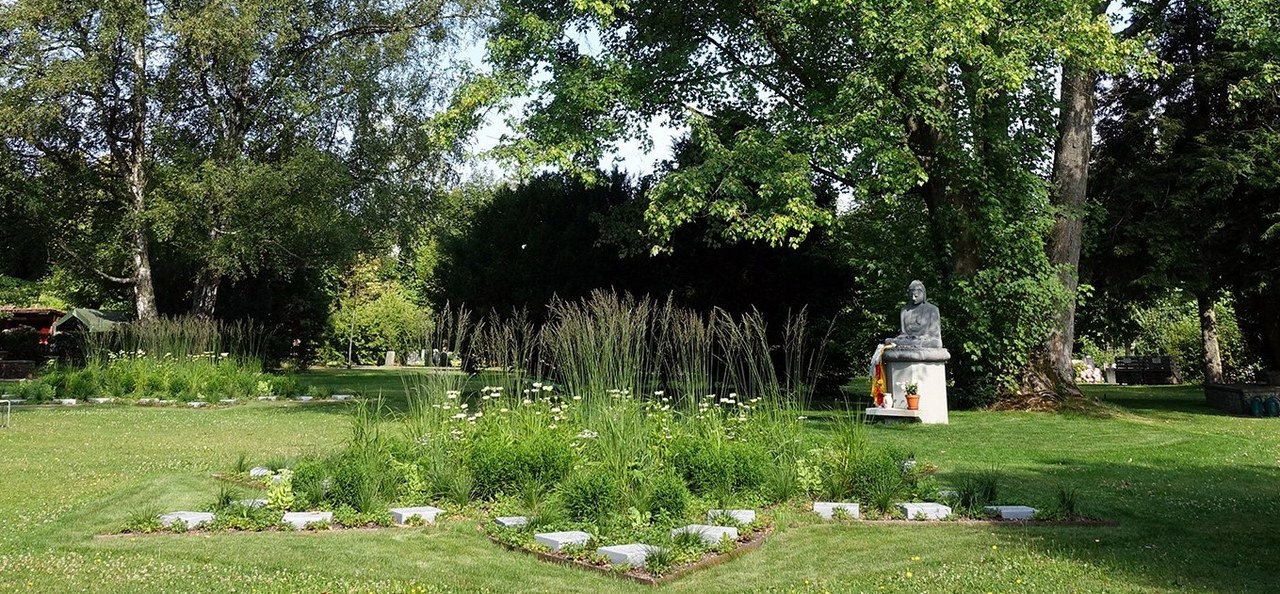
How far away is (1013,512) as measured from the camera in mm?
6285

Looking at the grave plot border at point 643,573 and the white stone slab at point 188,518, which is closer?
the grave plot border at point 643,573

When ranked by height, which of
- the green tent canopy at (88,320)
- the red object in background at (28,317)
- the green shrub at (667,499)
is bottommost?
the green shrub at (667,499)

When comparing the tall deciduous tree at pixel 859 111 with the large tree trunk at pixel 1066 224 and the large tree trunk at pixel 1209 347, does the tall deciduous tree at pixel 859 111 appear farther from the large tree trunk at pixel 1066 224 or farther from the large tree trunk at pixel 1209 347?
the large tree trunk at pixel 1209 347

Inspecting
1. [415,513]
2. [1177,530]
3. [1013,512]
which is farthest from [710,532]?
[1177,530]

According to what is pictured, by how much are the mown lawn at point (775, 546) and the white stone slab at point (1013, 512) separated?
29 cm

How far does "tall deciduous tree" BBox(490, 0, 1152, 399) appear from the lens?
1312 centimetres

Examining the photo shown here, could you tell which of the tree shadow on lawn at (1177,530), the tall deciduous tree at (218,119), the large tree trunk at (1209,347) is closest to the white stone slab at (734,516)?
the tree shadow on lawn at (1177,530)

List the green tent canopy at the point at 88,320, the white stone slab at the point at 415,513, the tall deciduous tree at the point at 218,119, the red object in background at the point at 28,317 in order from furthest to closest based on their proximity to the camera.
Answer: the red object in background at the point at 28,317 → the green tent canopy at the point at 88,320 → the tall deciduous tree at the point at 218,119 → the white stone slab at the point at 415,513

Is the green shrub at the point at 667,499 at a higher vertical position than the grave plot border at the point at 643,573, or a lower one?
higher

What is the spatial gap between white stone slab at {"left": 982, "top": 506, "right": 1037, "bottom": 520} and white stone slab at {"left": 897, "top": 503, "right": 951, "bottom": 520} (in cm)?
29

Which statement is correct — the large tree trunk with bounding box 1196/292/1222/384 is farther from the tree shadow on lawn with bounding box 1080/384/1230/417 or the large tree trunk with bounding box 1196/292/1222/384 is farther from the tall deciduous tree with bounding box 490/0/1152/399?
the tall deciduous tree with bounding box 490/0/1152/399

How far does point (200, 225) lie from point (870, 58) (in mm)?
14755

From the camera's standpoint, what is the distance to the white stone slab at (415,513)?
6.11 metres

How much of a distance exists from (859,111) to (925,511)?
8129 mm
